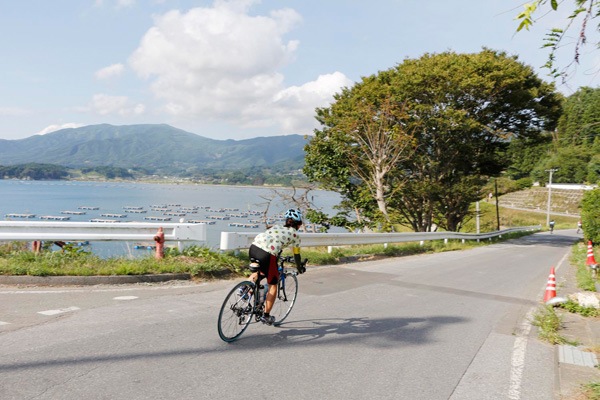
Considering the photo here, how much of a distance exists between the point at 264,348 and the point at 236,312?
58 cm

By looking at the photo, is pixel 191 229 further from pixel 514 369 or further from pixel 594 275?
pixel 594 275

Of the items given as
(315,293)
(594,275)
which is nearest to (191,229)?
(315,293)

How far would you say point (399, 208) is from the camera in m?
27.9

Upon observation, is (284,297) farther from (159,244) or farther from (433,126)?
(433,126)

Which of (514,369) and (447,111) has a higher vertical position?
(447,111)

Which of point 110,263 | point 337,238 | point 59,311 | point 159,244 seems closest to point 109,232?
point 110,263

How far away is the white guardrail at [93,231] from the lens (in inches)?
330

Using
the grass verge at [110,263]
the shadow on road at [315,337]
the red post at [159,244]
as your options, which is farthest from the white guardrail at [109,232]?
the shadow on road at [315,337]

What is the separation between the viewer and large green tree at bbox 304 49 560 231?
74.3ft

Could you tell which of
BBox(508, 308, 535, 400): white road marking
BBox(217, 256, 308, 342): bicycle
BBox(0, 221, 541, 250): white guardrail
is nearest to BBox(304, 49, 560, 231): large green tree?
BBox(0, 221, 541, 250): white guardrail

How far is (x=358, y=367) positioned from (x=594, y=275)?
12.0 meters

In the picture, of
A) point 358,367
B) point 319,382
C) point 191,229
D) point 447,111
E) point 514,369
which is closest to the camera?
point 319,382

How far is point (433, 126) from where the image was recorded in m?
23.9

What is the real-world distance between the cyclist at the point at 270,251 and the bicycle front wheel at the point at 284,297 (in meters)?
Answer: 0.31
